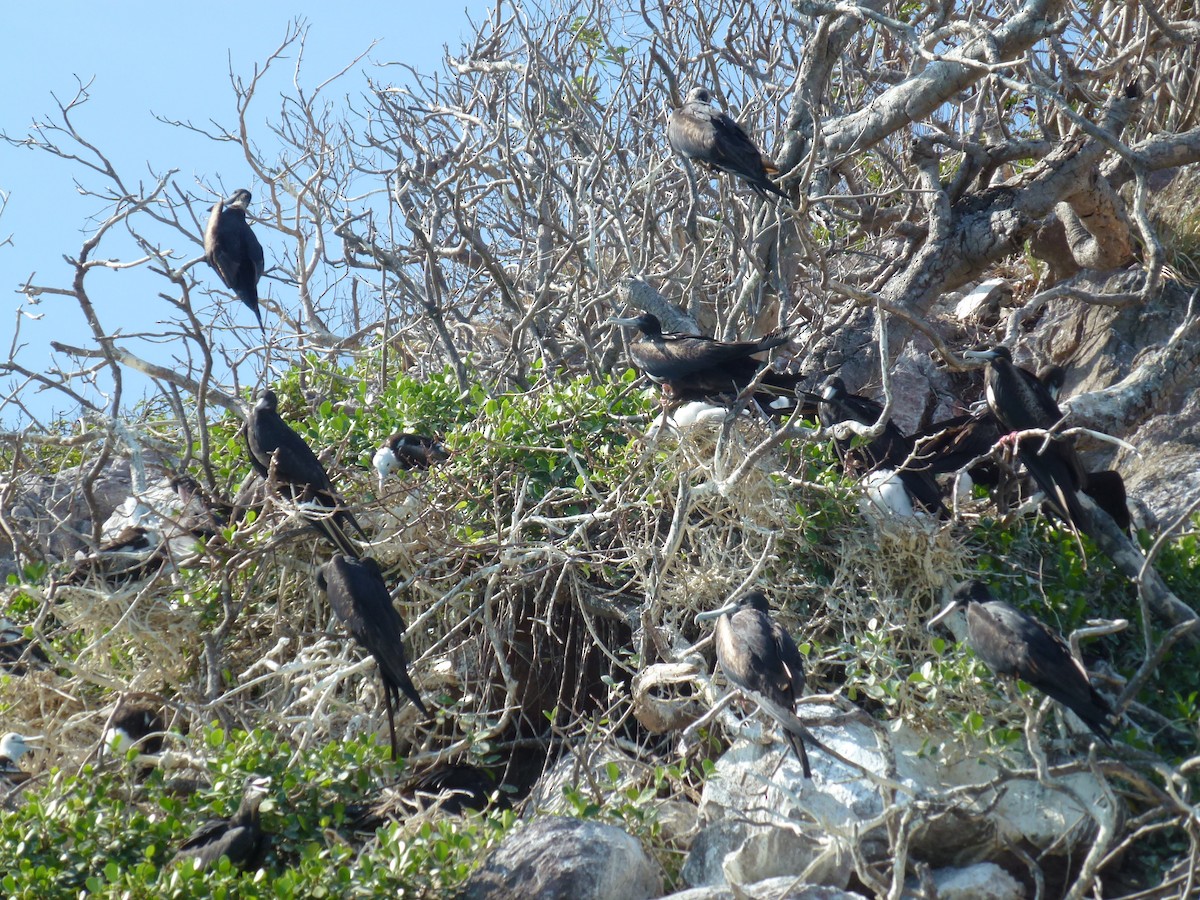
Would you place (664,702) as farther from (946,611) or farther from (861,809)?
(946,611)

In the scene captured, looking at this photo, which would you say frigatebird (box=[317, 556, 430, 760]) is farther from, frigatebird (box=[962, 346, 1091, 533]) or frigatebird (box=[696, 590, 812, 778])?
frigatebird (box=[962, 346, 1091, 533])

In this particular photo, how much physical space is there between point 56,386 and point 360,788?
2240mm

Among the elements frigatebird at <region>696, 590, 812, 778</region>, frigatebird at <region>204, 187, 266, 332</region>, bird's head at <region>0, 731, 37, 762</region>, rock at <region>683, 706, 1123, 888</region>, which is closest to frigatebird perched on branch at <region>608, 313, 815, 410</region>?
frigatebird at <region>696, 590, 812, 778</region>

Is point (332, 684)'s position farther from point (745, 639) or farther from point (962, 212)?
point (962, 212)

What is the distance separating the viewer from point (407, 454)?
6246 millimetres

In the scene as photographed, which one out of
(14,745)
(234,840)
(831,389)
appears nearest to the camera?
(234,840)

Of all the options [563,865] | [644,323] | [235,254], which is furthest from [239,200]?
[563,865]

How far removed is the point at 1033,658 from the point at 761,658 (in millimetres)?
910

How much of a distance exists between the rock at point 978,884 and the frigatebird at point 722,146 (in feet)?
9.79

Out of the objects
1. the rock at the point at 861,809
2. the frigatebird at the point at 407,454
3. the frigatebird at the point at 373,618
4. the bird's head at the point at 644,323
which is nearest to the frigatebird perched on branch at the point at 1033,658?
the rock at the point at 861,809

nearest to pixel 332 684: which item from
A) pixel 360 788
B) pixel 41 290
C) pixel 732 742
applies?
pixel 360 788

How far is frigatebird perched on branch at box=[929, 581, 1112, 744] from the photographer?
4.21 meters

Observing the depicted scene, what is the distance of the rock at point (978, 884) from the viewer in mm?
4223

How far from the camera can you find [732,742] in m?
4.83
